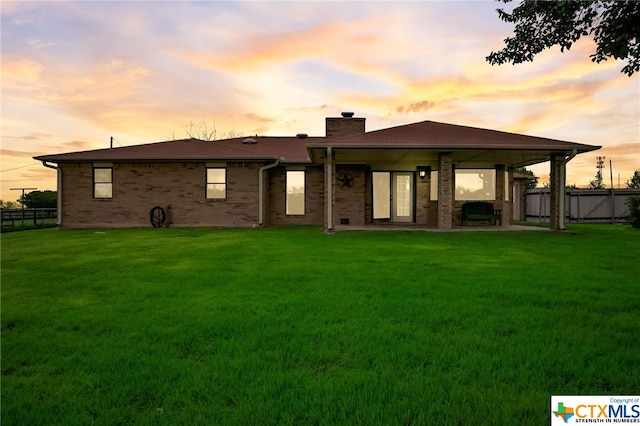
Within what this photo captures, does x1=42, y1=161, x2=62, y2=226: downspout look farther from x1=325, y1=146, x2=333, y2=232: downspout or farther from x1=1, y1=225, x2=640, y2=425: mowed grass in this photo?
x1=325, y1=146, x2=333, y2=232: downspout

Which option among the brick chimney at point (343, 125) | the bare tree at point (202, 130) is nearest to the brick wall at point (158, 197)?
the brick chimney at point (343, 125)

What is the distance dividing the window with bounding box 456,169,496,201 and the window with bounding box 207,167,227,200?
1034cm

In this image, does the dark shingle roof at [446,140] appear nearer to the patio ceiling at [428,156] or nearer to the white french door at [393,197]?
the patio ceiling at [428,156]

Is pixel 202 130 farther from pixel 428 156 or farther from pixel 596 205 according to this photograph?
pixel 596 205

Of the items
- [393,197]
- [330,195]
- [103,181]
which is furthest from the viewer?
[393,197]

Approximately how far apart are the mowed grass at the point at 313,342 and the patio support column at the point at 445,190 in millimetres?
6874

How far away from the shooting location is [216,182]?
16766mm

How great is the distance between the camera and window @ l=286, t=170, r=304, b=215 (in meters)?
17.8

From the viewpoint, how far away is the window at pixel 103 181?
16.9 m

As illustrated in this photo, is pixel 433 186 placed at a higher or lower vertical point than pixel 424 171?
lower

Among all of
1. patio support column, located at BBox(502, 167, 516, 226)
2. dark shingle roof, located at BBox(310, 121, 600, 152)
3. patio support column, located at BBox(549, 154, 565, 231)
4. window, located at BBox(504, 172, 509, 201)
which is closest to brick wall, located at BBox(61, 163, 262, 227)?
dark shingle roof, located at BBox(310, 121, 600, 152)

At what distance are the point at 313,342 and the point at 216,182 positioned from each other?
14372 mm

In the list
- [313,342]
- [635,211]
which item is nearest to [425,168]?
[635,211]

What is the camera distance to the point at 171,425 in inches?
85.2
